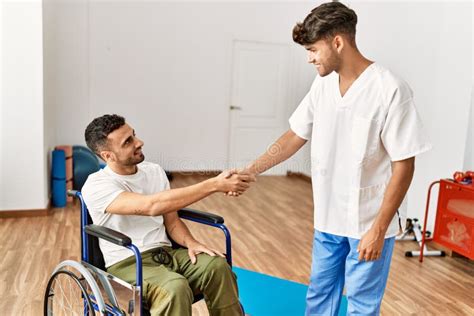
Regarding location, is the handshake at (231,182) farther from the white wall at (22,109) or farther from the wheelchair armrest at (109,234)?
the white wall at (22,109)

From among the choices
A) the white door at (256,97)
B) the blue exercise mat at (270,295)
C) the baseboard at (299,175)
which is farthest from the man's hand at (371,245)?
the white door at (256,97)

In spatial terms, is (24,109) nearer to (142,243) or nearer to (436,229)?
(142,243)

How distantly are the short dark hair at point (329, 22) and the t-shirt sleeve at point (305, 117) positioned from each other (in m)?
0.29

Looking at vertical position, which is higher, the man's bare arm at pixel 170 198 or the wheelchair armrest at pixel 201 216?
the man's bare arm at pixel 170 198

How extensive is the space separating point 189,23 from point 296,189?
8.24 feet

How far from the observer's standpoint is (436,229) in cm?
350

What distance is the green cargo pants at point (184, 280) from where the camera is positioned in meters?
1.60

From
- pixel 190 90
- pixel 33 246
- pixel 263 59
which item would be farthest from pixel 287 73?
pixel 33 246

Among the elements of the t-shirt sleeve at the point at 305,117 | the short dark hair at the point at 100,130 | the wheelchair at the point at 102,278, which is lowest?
the wheelchair at the point at 102,278

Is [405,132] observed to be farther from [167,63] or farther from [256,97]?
[256,97]

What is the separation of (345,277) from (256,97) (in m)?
5.09

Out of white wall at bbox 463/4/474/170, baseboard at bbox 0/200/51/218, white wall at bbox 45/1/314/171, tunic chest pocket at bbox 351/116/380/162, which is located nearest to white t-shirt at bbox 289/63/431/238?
tunic chest pocket at bbox 351/116/380/162

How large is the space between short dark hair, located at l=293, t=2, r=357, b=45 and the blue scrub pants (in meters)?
0.70

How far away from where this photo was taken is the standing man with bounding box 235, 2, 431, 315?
153 centimetres
